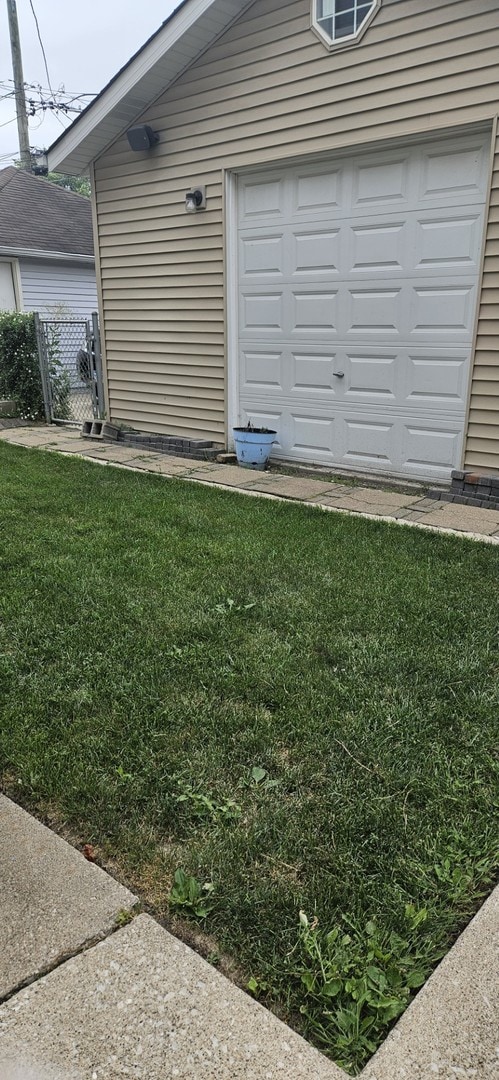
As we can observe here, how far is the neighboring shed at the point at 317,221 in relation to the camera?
4809 millimetres

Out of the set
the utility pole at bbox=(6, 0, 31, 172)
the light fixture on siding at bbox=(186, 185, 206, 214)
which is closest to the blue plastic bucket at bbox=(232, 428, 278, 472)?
the light fixture on siding at bbox=(186, 185, 206, 214)

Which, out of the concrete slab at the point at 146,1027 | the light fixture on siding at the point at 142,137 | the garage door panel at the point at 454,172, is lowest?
the concrete slab at the point at 146,1027

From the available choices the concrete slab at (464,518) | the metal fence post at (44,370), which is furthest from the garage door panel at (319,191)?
the metal fence post at (44,370)

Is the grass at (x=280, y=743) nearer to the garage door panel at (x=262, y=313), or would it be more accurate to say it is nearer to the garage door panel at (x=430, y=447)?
the garage door panel at (x=430, y=447)

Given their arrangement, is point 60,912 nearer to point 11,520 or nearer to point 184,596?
point 184,596

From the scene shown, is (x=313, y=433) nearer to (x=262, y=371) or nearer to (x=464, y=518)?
(x=262, y=371)

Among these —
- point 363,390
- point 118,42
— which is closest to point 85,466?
point 363,390

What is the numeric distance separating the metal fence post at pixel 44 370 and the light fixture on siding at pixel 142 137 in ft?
9.19

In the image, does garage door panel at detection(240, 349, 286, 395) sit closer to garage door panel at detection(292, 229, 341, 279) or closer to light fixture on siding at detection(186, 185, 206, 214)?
garage door panel at detection(292, 229, 341, 279)

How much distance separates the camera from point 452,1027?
1242mm

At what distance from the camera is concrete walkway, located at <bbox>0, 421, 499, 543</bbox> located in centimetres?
455

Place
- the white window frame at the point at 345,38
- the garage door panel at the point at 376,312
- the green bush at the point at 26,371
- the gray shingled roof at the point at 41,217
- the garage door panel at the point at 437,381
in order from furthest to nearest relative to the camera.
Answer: the gray shingled roof at the point at 41,217 < the green bush at the point at 26,371 < the garage door panel at the point at 376,312 < the garage door panel at the point at 437,381 < the white window frame at the point at 345,38

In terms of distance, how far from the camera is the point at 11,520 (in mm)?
4469

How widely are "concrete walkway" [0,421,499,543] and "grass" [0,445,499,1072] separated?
0.68 m
